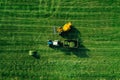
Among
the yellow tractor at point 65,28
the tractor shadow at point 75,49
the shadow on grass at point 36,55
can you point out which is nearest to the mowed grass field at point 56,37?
the tractor shadow at point 75,49

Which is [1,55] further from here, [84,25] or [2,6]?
[84,25]

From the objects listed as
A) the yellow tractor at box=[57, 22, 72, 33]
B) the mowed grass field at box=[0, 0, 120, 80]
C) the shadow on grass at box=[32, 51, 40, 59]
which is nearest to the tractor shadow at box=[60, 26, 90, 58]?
the mowed grass field at box=[0, 0, 120, 80]

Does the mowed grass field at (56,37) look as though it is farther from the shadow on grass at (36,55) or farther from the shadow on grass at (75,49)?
the shadow on grass at (36,55)

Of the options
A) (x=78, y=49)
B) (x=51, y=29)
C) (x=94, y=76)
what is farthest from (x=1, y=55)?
(x=94, y=76)

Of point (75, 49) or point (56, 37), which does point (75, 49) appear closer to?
point (75, 49)

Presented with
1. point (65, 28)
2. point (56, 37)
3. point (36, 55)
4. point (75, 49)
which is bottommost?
point (36, 55)

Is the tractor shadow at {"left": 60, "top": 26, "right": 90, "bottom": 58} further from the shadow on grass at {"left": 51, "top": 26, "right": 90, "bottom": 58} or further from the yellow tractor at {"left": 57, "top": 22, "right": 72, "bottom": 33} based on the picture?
the yellow tractor at {"left": 57, "top": 22, "right": 72, "bottom": 33}

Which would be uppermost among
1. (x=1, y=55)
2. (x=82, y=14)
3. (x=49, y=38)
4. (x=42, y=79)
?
(x=82, y=14)

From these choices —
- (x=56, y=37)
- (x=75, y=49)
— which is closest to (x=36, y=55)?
(x=56, y=37)
